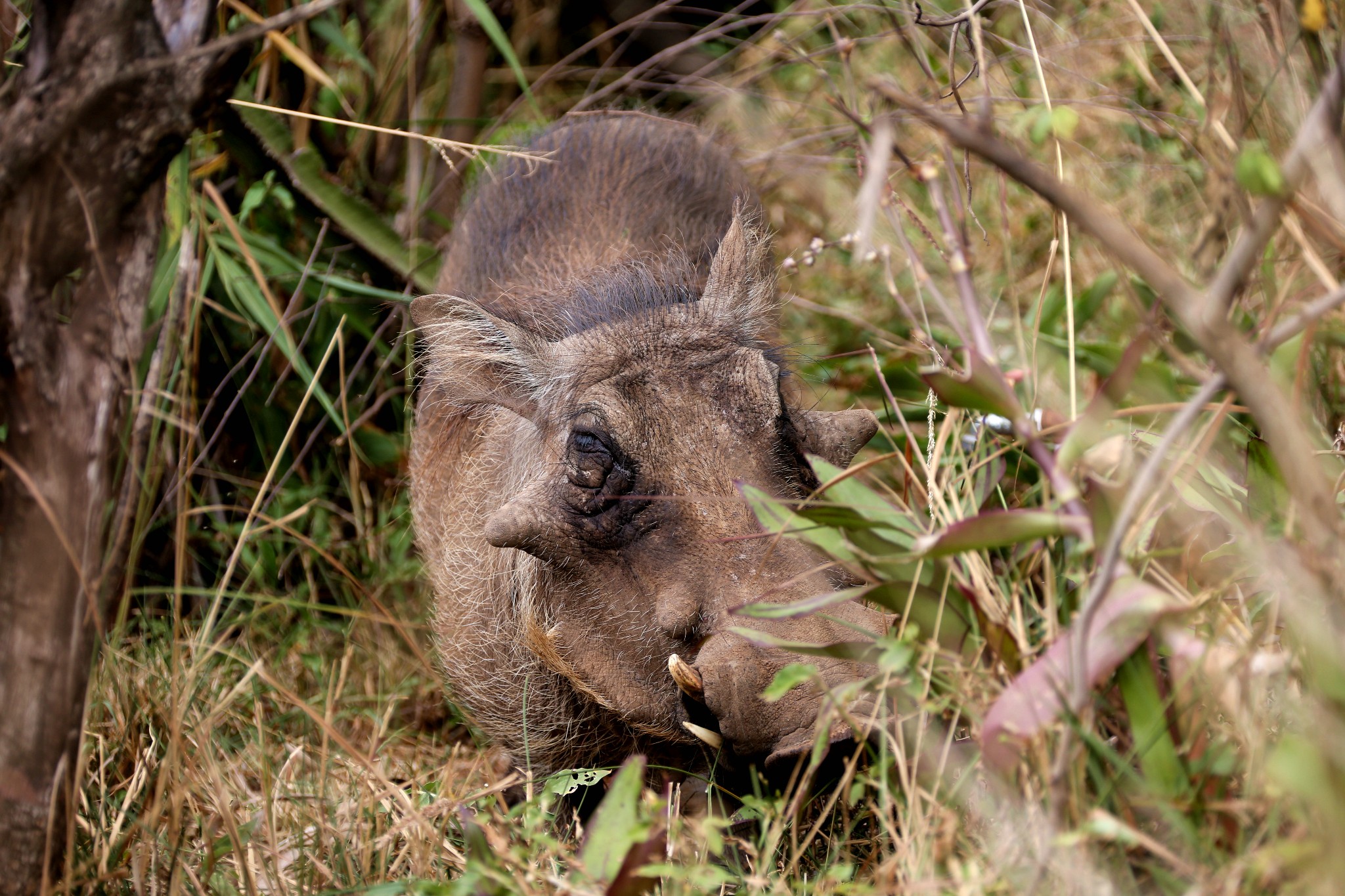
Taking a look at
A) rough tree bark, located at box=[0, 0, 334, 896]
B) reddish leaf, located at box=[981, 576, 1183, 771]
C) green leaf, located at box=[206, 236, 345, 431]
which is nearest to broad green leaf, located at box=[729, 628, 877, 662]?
reddish leaf, located at box=[981, 576, 1183, 771]

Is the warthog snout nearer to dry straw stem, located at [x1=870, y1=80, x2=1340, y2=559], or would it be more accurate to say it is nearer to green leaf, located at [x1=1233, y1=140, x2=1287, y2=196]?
dry straw stem, located at [x1=870, y1=80, x2=1340, y2=559]

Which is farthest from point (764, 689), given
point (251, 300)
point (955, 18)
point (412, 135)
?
point (251, 300)

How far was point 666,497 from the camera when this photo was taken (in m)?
1.98

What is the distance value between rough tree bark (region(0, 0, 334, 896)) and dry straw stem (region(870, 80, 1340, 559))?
959 millimetres

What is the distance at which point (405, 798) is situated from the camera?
5.95 feet

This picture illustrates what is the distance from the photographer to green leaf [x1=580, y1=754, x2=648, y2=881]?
142 cm

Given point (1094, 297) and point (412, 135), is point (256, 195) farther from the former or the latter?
point (1094, 297)

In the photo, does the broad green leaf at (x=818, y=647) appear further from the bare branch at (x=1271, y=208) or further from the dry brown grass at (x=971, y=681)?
the bare branch at (x=1271, y=208)

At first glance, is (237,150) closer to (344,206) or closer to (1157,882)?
(344,206)

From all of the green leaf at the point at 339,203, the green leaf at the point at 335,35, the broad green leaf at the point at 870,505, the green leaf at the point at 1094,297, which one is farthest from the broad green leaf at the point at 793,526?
the green leaf at the point at 335,35

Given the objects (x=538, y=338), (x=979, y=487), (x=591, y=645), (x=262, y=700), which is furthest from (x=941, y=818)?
(x=262, y=700)

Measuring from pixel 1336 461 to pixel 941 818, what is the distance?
95cm

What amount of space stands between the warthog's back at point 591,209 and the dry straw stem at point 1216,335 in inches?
64.5

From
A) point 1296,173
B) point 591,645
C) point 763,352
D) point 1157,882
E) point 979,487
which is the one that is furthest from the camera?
point 763,352
